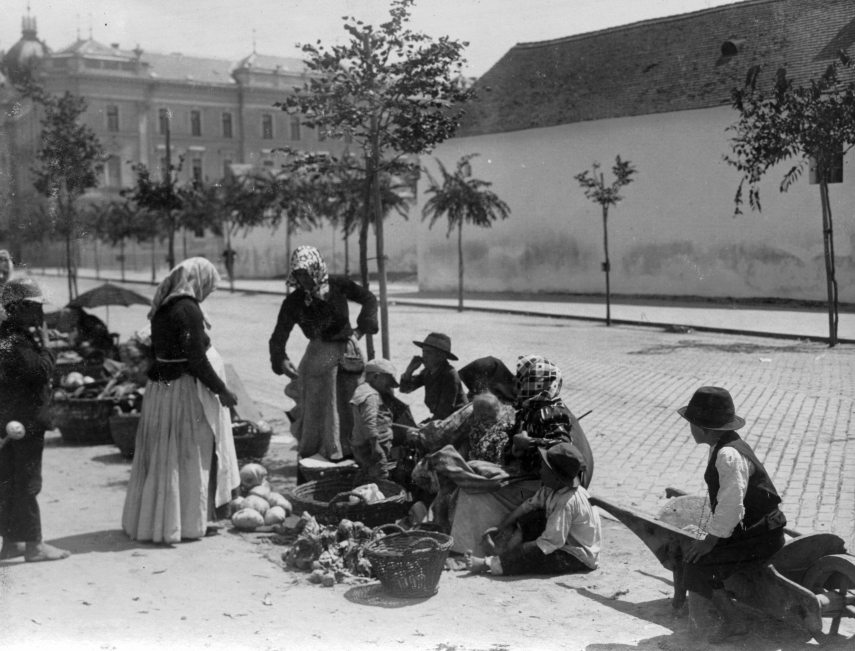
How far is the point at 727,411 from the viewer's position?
4.84m

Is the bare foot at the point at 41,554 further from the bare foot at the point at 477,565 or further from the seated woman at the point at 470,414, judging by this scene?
the bare foot at the point at 477,565

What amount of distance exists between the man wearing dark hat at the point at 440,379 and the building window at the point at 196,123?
67498mm

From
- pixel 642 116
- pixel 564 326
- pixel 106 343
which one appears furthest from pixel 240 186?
pixel 106 343

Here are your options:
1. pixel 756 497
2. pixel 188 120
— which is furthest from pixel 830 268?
pixel 188 120

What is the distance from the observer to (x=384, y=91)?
9367 millimetres

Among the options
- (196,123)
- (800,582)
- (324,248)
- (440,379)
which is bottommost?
(800,582)

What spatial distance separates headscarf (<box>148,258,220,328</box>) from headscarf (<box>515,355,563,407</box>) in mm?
2288

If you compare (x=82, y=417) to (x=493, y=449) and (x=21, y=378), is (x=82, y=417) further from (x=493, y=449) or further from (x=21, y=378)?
(x=493, y=449)

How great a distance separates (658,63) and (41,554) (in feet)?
97.3

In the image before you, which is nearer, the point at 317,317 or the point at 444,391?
the point at 444,391

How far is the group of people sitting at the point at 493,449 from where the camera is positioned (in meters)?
4.79

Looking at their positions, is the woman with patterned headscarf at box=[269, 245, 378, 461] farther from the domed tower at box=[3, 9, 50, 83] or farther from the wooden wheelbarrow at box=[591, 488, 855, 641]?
the domed tower at box=[3, 9, 50, 83]

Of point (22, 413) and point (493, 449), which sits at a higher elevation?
point (22, 413)

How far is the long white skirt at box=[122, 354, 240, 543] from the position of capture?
21.9 feet
